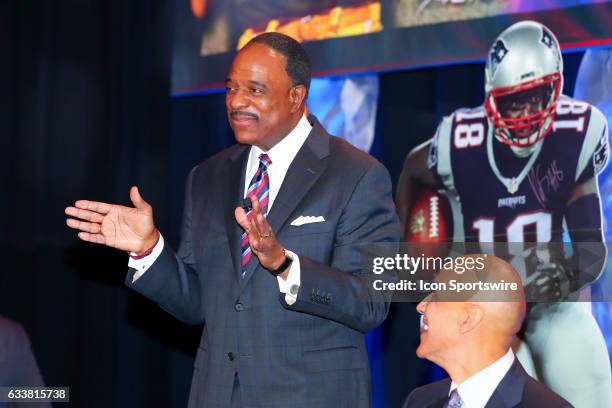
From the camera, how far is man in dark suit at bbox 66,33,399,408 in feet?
8.48

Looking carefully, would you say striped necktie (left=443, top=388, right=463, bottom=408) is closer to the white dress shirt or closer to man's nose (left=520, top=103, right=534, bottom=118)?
the white dress shirt

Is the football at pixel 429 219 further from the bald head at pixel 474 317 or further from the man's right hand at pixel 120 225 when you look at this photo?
the man's right hand at pixel 120 225

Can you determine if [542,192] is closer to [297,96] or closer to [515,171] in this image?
[515,171]

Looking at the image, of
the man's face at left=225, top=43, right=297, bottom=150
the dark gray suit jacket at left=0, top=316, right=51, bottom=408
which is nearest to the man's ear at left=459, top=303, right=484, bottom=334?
the man's face at left=225, top=43, right=297, bottom=150

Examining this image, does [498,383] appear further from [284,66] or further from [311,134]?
[284,66]

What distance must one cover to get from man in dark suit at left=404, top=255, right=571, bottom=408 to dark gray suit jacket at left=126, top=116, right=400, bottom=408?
263mm

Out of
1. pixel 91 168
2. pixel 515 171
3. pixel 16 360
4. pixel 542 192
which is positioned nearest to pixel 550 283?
pixel 542 192

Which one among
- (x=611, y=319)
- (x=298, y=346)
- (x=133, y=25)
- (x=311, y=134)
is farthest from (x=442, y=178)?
(x=133, y=25)

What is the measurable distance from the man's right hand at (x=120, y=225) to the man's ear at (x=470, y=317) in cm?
93

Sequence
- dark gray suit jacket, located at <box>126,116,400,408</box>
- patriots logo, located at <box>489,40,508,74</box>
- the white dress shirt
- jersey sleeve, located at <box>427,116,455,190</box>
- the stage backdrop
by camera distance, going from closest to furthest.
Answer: dark gray suit jacket, located at <box>126,116,400,408</box>, the white dress shirt, the stage backdrop, patriots logo, located at <box>489,40,508,74</box>, jersey sleeve, located at <box>427,116,455,190</box>

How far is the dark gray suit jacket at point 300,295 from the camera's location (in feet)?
8.48

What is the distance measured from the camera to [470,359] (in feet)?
7.90

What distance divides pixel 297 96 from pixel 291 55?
131 millimetres

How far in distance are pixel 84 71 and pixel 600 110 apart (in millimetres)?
3340
